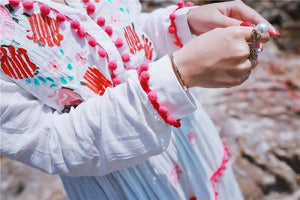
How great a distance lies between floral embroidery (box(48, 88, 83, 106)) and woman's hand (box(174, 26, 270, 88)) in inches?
7.3

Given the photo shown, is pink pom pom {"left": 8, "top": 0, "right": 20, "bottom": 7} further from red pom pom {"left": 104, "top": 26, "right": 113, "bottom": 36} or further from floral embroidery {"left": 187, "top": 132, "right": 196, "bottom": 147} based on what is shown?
floral embroidery {"left": 187, "top": 132, "right": 196, "bottom": 147}

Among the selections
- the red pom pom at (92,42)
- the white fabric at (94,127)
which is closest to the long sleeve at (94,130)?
the white fabric at (94,127)

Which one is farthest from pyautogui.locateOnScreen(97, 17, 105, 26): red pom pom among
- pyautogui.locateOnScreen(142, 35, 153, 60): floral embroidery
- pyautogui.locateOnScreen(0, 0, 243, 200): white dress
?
pyautogui.locateOnScreen(142, 35, 153, 60): floral embroidery

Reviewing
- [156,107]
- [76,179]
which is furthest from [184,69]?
[76,179]

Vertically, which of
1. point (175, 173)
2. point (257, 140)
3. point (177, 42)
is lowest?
point (257, 140)

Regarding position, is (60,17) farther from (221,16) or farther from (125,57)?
(221,16)

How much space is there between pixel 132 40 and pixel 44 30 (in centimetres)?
17

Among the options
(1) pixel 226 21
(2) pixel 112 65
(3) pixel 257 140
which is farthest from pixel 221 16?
(3) pixel 257 140

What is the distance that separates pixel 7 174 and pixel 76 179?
1.10 meters

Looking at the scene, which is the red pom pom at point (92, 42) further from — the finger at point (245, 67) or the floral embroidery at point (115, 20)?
the finger at point (245, 67)

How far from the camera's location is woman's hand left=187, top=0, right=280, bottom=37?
53 cm

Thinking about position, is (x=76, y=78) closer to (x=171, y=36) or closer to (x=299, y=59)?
(x=171, y=36)

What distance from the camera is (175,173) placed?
1.94 feet

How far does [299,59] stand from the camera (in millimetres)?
2086
